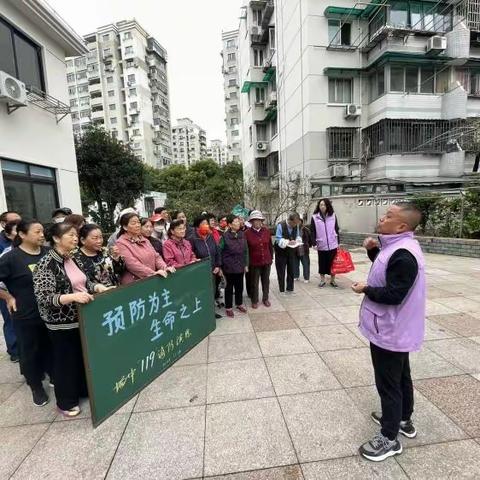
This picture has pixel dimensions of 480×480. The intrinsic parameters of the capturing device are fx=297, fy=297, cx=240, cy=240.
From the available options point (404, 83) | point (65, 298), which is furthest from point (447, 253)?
point (404, 83)

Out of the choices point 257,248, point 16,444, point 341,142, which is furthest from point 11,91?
point 341,142

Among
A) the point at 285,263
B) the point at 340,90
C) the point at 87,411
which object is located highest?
the point at 340,90

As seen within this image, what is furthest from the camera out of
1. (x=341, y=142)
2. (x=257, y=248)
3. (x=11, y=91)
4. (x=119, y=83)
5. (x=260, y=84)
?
(x=119, y=83)

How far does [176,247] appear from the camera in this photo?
373cm

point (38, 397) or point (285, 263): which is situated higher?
point (285, 263)

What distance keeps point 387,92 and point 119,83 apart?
49.6m

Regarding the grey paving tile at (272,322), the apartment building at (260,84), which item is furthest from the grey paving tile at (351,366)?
the apartment building at (260,84)

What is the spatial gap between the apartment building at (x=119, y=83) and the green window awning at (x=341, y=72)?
41.3m

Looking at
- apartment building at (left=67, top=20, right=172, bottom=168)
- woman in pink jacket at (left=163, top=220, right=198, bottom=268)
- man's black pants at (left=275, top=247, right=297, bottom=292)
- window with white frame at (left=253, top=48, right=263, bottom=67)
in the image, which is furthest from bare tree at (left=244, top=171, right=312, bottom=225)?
apartment building at (left=67, top=20, right=172, bottom=168)

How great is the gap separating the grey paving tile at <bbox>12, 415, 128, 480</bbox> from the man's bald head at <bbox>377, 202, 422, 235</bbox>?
235 centimetres

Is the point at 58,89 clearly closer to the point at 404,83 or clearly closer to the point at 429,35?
the point at 404,83

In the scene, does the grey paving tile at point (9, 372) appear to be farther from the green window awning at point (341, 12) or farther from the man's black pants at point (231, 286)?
the green window awning at point (341, 12)

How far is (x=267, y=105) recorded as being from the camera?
866 inches

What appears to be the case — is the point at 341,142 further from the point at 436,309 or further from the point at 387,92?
the point at 436,309
